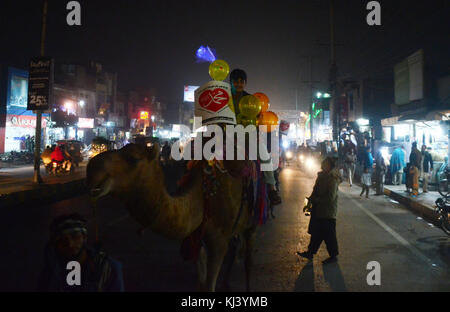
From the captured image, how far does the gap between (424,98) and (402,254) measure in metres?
16.0

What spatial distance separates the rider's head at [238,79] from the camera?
17.4 ft

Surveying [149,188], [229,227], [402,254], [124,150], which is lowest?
[402,254]

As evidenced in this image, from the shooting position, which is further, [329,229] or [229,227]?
[329,229]

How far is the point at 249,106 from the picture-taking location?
16.1 feet

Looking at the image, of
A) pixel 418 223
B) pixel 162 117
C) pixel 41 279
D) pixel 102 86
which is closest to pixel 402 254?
pixel 418 223

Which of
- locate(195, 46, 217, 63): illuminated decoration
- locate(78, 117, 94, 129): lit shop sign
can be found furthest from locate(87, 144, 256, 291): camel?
locate(78, 117, 94, 129): lit shop sign

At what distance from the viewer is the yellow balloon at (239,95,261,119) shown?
193 inches

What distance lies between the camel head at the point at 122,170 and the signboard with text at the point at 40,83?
50.5ft

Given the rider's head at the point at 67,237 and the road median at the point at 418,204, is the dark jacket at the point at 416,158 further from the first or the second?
the rider's head at the point at 67,237

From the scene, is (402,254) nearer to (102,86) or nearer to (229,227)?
(229,227)

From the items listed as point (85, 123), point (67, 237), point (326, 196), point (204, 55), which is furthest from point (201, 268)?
point (85, 123)

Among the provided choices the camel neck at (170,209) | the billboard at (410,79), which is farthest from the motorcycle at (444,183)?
the camel neck at (170,209)
